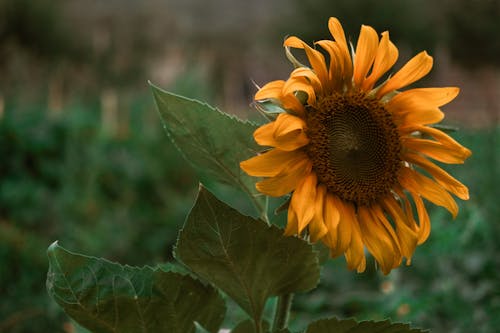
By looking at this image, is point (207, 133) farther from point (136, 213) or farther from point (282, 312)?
point (136, 213)

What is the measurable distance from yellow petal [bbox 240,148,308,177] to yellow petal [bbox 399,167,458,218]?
0.33 feet

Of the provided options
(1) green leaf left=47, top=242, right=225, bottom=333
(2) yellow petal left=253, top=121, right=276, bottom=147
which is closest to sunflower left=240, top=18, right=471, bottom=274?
(2) yellow petal left=253, top=121, right=276, bottom=147

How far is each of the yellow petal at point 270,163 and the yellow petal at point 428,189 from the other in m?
0.10

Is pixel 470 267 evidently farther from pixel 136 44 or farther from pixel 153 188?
pixel 136 44

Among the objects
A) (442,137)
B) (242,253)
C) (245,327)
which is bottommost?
(245,327)

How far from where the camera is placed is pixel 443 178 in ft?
1.98

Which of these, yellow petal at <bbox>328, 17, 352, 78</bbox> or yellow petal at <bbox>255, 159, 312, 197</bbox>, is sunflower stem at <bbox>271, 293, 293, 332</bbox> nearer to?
yellow petal at <bbox>255, 159, 312, 197</bbox>

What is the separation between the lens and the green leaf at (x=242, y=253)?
1.79ft

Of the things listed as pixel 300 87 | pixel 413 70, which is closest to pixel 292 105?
pixel 300 87

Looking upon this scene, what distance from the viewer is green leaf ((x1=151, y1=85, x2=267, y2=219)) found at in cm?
58

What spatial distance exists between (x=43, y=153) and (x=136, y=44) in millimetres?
8108

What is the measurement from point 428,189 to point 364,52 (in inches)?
5.3

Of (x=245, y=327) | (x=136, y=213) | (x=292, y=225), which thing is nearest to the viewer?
(x=292, y=225)

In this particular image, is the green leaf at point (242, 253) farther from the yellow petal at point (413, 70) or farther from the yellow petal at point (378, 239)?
the yellow petal at point (413, 70)
